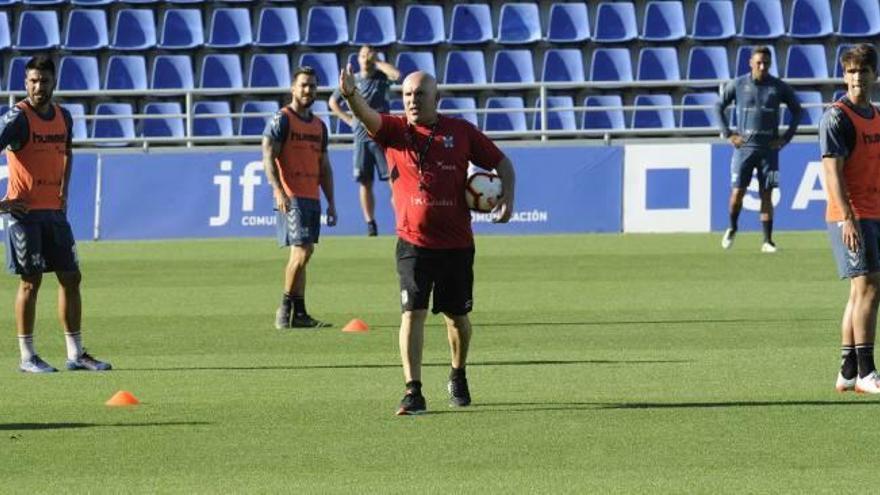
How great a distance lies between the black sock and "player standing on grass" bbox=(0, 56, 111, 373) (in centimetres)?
489

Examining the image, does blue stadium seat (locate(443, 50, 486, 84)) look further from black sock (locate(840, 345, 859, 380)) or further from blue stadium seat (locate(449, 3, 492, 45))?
black sock (locate(840, 345, 859, 380))

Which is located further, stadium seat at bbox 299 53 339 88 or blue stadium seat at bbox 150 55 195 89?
blue stadium seat at bbox 150 55 195 89

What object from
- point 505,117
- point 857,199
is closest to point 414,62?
point 505,117

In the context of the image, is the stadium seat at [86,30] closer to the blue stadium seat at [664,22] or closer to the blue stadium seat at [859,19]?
the blue stadium seat at [664,22]

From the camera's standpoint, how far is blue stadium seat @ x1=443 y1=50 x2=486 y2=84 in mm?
30078

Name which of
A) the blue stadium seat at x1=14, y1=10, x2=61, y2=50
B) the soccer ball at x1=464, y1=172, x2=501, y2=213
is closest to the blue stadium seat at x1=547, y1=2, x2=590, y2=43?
the blue stadium seat at x1=14, y1=10, x2=61, y2=50

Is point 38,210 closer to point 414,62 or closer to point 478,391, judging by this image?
point 478,391

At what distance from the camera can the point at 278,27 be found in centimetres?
3050

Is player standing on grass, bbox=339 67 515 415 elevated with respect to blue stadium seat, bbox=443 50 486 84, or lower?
lower

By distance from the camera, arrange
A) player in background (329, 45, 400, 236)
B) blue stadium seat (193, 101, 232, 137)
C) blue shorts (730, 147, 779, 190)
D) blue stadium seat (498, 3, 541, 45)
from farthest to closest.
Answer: blue stadium seat (498, 3, 541, 45) → blue stadium seat (193, 101, 232, 137) → player in background (329, 45, 400, 236) → blue shorts (730, 147, 779, 190)

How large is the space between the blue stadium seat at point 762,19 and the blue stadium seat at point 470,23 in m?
4.03

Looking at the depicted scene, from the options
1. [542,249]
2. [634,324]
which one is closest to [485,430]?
[634,324]

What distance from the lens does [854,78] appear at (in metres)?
10.7

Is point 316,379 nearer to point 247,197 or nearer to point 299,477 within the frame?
point 299,477
